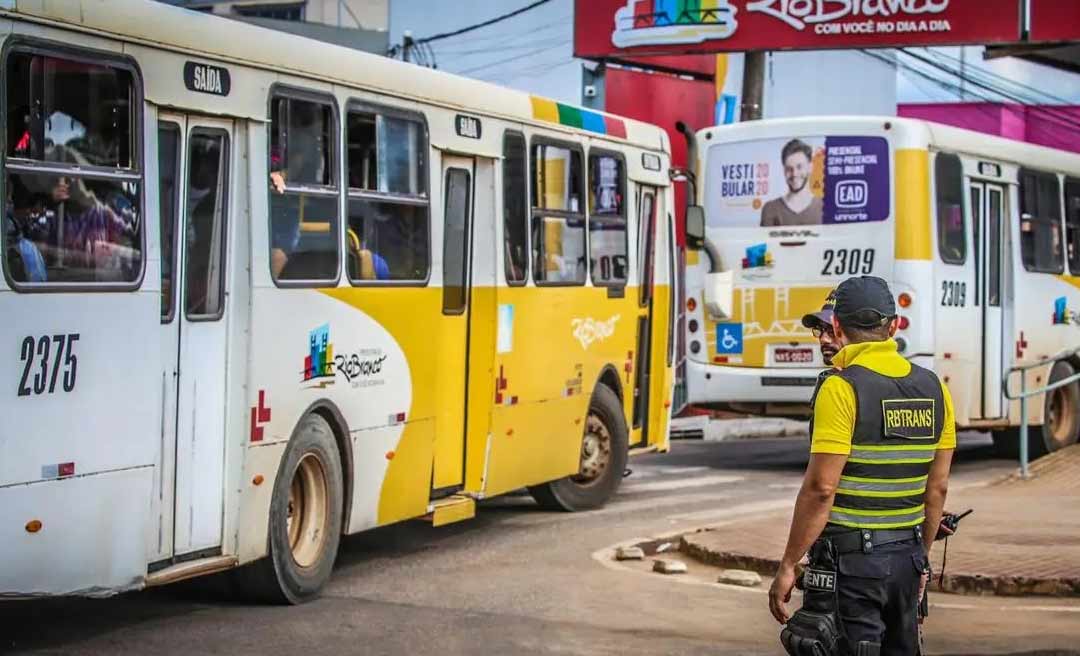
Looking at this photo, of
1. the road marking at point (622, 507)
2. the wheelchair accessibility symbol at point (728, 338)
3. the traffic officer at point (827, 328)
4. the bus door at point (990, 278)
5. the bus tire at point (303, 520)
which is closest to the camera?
the traffic officer at point (827, 328)

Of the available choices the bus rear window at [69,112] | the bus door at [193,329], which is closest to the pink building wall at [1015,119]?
the bus door at [193,329]

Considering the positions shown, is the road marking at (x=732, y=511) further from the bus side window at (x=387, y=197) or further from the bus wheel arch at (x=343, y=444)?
the bus wheel arch at (x=343, y=444)

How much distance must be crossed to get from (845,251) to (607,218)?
3.64 metres

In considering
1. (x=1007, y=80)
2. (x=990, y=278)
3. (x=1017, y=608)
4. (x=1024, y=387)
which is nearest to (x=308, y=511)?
(x=1017, y=608)

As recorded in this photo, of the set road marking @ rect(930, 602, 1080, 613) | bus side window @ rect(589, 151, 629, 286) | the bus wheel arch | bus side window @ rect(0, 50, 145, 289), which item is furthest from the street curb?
bus side window @ rect(0, 50, 145, 289)

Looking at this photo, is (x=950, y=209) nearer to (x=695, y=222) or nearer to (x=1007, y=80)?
(x=695, y=222)

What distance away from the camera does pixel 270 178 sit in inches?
409

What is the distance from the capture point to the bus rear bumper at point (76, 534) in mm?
8273

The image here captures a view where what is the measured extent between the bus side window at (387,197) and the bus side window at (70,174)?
7.57 ft

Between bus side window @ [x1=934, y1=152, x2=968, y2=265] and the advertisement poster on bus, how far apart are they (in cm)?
69

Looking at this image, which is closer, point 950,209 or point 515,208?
point 515,208

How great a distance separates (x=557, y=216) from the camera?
1443 centimetres

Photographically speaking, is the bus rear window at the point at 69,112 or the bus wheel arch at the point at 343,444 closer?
the bus rear window at the point at 69,112

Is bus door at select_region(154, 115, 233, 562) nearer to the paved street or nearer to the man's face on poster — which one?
the paved street
